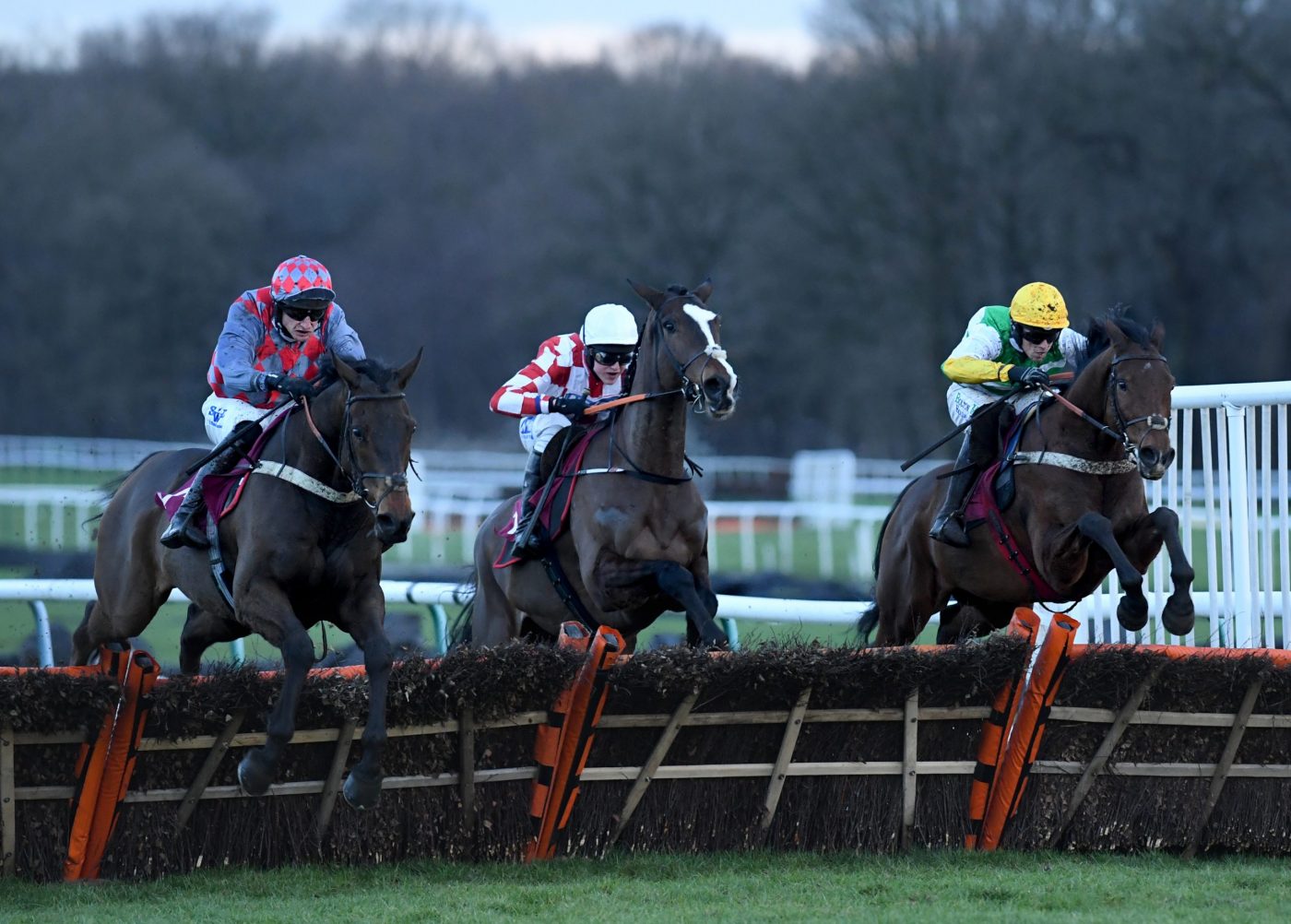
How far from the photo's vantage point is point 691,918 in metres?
4.46

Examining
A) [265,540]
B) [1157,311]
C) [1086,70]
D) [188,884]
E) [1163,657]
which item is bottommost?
[188,884]

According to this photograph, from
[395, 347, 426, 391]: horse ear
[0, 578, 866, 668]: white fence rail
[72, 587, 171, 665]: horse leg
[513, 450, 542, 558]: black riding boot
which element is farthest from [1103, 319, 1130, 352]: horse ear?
[72, 587, 171, 665]: horse leg

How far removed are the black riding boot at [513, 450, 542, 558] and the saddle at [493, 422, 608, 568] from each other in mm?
19

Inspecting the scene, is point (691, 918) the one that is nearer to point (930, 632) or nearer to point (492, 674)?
point (492, 674)

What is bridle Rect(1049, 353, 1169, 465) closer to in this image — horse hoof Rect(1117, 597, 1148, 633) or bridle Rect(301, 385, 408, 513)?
horse hoof Rect(1117, 597, 1148, 633)

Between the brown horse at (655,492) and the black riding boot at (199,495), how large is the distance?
1.34m

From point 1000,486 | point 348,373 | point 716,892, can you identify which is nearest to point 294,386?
point 348,373

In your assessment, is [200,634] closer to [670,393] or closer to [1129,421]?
[670,393]

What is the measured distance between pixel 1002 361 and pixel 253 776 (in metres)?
3.43

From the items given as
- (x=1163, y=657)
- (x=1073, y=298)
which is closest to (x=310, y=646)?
(x=1163, y=657)

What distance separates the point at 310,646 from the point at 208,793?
518 millimetres

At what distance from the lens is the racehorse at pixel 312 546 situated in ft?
16.6

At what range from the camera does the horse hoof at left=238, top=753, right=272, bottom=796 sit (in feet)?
16.1

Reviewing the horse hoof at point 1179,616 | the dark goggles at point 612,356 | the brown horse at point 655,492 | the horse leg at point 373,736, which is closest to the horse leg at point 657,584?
the brown horse at point 655,492
